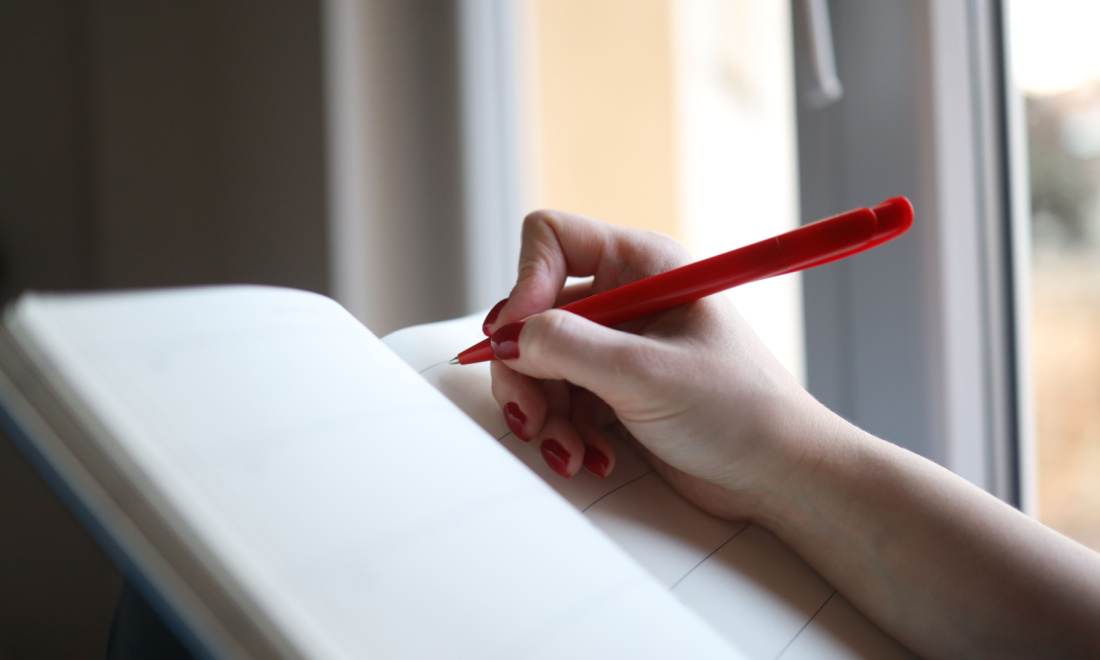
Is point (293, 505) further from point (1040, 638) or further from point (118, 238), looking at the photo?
point (118, 238)

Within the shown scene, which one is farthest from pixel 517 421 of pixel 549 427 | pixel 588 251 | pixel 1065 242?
pixel 1065 242

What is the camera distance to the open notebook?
16cm

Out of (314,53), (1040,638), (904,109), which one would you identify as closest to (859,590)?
(1040,638)

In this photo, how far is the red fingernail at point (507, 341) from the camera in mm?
311

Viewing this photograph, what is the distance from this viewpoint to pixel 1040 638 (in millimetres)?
287

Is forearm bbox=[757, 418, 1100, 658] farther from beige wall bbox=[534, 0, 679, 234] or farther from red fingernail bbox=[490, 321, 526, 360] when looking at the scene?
beige wall bbox=[534, 0, 679, 234]

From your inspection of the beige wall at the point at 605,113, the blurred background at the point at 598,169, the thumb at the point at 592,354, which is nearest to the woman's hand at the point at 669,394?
the thumb at the point at 592,354

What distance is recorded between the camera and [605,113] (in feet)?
2.90

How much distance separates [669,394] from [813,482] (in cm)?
9

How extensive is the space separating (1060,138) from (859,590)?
423 millimetres

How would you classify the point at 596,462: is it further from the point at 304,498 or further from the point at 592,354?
the point at 304,498

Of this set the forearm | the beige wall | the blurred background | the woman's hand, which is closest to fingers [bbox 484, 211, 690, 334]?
the woman's hand

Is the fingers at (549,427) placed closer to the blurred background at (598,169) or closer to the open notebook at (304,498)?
the open notebook at (304,498)

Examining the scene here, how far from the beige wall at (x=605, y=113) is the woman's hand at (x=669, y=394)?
0.51 metres
